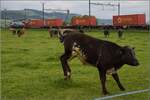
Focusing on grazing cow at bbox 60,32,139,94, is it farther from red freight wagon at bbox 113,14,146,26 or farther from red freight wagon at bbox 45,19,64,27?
red freight wagon at bbox 45,19,64,27

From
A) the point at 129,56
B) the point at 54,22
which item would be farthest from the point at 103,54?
the point at 54,22

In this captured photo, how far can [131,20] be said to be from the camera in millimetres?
69062

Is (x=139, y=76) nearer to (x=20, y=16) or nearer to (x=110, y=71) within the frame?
(x=110, y=71)

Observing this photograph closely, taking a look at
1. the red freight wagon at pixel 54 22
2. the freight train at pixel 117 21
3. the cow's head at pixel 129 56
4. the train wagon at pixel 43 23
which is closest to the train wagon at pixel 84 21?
the freight train at pixel 117 21

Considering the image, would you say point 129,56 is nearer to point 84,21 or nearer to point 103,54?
point 103,54

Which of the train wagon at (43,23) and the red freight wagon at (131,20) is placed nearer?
the red freight wagon at (131,20)

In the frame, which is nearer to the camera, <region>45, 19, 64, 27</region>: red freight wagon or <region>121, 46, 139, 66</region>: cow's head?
<region>121, 46, 139, 66</region>: cow's head

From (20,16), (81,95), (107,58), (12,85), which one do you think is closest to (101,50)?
(107,58)

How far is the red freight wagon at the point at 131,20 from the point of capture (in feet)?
222

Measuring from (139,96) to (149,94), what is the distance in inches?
11.4

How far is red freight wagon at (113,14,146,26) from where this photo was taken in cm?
6769

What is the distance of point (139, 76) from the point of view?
13.4m

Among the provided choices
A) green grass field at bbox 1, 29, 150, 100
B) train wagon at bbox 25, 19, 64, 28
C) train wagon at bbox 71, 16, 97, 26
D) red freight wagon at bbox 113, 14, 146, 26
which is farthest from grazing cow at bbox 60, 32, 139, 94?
train wagon at bbox 25, 19, 64, 28

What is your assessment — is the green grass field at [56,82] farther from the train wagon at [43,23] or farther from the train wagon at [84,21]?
the train wagon at [43,23]
